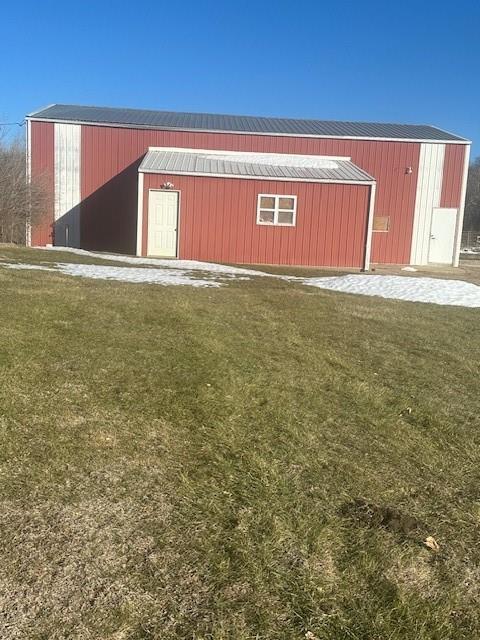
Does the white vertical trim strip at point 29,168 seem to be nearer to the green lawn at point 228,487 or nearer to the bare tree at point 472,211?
the green lawn at point 228,487

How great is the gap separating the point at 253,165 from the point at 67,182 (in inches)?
286

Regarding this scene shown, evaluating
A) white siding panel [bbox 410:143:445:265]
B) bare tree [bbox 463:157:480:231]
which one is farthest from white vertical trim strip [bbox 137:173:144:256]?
bare tree [bbox 463:157:480:231]

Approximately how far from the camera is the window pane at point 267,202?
18.9 m

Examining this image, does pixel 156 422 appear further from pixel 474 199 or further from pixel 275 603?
pixel 474 199

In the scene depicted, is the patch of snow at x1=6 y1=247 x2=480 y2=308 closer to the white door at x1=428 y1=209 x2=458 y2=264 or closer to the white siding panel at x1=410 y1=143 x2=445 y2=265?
the white siding panel at x1=410 y1=143 x2=445 y2=265

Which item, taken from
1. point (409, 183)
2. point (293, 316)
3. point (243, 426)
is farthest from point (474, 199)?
point (243, 426)

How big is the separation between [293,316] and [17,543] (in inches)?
240

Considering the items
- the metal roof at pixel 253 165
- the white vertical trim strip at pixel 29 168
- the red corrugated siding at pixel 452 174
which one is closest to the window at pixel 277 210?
the metal roof at pixel 253 165

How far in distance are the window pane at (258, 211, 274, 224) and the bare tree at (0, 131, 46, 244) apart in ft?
27.7

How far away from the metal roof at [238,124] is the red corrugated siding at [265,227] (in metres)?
4.70

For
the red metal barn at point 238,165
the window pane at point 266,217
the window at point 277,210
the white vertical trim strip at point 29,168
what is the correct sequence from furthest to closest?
the red metal barn at point 238,165 < the white vertical trim strip at point 29,168 < the window pane at point 266,217 < the window at point 277,210

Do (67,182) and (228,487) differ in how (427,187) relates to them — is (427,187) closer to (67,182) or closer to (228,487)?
(67,182)

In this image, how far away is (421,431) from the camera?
4.23m

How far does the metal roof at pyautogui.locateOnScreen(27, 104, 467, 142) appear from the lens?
73.3ft
